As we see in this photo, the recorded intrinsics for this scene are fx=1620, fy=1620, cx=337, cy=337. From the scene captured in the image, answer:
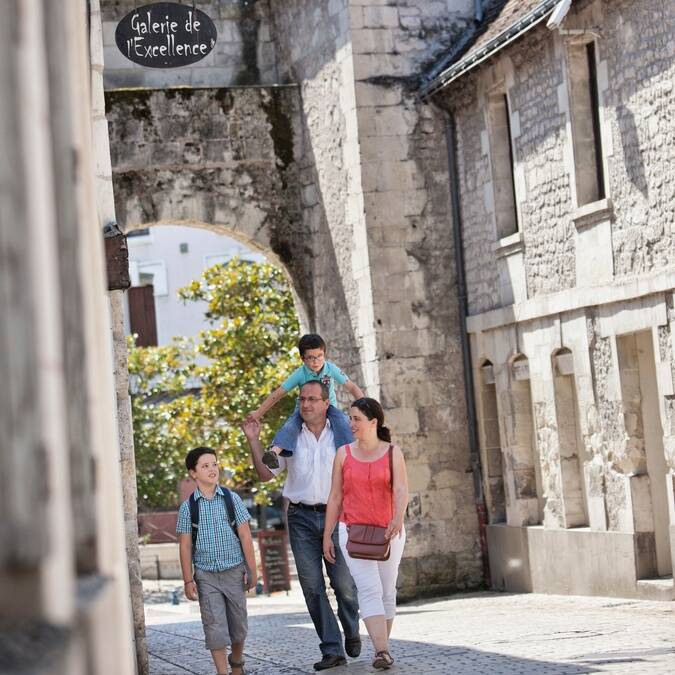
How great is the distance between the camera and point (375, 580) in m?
8.31

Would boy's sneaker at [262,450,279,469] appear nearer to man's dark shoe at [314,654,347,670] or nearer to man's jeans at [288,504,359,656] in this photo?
man's jeans at [288,504,359,656]

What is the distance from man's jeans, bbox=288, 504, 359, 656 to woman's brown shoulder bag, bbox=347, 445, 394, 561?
0.58 metres

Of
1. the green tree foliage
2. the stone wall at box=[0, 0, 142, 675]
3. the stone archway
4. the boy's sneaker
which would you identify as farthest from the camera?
the green tree foliage

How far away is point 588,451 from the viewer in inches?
567

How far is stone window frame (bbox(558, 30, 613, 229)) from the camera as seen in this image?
1386cm

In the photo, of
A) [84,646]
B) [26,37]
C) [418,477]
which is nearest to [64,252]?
[26,37]

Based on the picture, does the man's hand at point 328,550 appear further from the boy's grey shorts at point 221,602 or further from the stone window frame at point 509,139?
the stone window frame at point 509,139

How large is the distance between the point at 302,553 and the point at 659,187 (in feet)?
17.6

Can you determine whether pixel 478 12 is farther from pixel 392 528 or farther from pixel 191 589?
pixel 191 589

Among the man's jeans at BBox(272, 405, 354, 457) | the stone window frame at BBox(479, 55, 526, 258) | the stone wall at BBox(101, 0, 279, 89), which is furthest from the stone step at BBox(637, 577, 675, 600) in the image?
the stone wall at BBox(101, 0, 279, 89)

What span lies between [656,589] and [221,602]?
5557mm

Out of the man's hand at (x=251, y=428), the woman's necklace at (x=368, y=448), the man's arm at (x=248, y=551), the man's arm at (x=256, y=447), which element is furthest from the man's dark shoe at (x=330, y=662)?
the man's hand at (x=251, y=428)

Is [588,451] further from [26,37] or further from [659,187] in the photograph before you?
[26,37]

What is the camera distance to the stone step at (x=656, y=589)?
42.0ft
